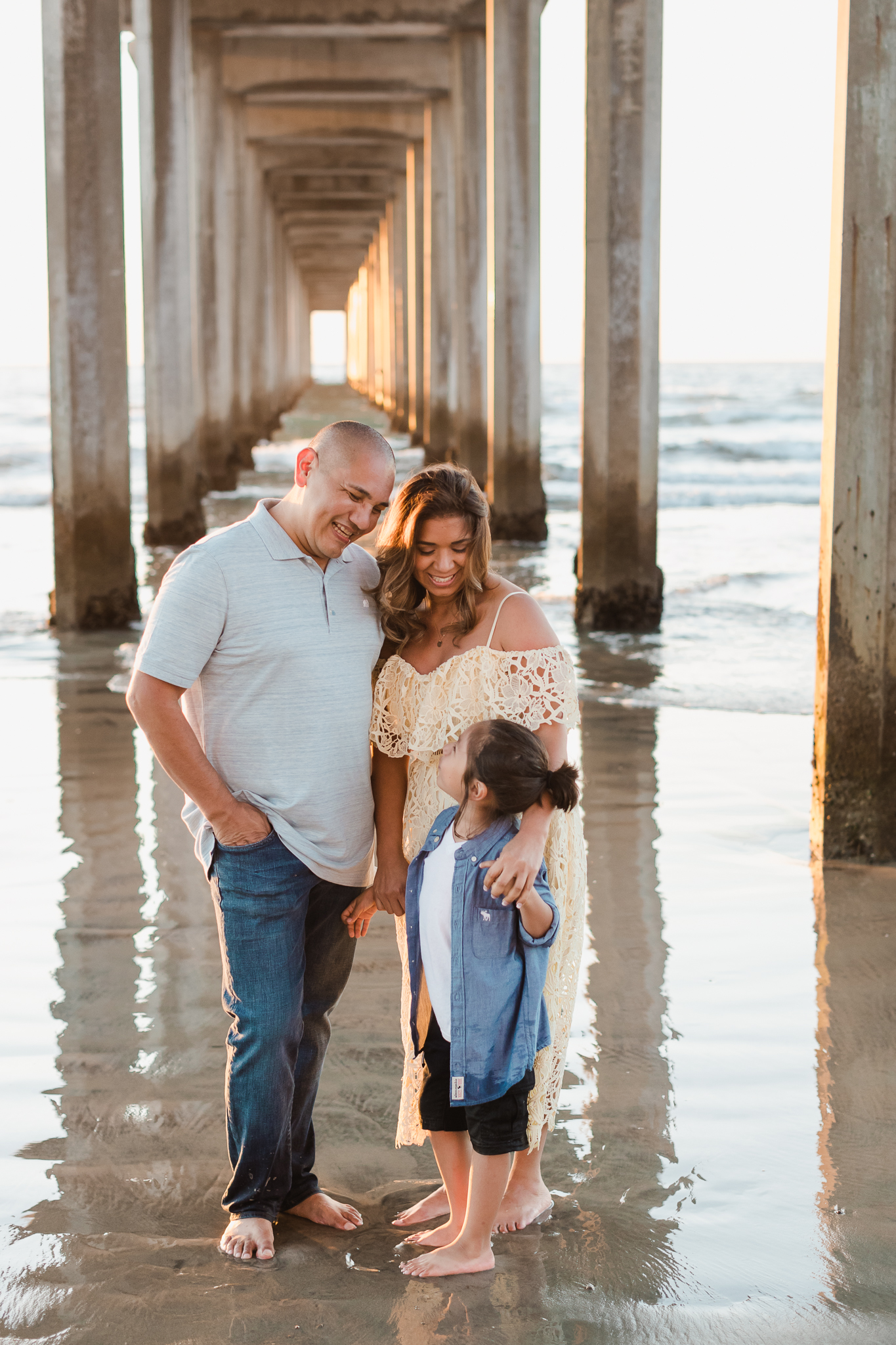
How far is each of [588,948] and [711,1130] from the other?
3.35ft

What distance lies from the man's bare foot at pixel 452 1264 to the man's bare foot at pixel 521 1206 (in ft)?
0.42

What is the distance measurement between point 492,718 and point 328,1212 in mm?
1007

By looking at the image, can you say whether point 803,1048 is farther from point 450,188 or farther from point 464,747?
point 450,188

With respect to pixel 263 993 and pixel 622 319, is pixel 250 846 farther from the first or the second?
pixel 622 319

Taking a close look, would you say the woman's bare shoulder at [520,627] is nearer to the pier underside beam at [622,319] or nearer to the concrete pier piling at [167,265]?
the pier underside beam at [622,319]

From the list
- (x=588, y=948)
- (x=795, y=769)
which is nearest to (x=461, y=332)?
(x=795, y=769)

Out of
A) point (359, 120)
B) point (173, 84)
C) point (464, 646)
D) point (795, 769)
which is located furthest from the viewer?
point (359, 120)

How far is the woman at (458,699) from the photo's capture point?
2.53 meters

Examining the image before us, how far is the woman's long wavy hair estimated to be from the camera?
8.27 ft

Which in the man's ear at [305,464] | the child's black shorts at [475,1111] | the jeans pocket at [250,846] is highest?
the man's ear at [305,464]

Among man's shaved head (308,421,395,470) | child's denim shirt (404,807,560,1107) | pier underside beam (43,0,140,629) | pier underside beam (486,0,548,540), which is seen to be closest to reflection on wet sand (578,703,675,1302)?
child's denim shirt (404,807,560,1107)

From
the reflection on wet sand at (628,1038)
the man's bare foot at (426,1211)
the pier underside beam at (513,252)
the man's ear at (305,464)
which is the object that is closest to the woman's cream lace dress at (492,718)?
the man's bare foot at (426,1211)

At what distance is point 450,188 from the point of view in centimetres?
2253

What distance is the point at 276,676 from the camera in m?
2.54
